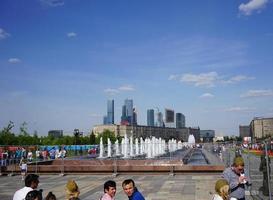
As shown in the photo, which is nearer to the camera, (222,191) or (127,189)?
(222,191)

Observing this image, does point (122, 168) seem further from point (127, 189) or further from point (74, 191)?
A: point (74, 191)

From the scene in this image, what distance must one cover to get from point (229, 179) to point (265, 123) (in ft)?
406

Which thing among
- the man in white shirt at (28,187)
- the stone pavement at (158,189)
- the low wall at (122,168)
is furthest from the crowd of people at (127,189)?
the low wall at (122,168)

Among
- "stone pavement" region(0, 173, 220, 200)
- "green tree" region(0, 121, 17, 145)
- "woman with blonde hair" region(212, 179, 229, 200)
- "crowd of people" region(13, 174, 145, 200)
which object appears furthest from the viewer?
"green tree" region(0, 121, 17, 145)

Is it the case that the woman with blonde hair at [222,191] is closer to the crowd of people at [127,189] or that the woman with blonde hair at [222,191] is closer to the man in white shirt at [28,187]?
the crowd of people at [127,189]

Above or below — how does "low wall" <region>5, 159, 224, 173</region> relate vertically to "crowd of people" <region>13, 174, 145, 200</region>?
below

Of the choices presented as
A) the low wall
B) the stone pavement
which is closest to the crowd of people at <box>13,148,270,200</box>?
the stone pavement

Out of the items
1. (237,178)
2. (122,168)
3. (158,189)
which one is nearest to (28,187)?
(237,178)

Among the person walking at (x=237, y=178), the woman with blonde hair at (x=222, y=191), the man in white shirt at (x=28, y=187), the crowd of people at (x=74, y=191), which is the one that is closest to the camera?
the crowd of people at (x=74, y=191)

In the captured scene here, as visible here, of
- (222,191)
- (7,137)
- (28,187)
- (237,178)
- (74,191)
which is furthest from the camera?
(7,137)

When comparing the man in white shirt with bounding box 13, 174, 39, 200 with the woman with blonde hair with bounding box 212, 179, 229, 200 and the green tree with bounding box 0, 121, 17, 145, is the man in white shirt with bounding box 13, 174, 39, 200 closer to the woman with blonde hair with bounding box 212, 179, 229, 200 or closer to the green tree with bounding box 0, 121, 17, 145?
the woman with blonde hair with bounding box 212, 179, 229, 200

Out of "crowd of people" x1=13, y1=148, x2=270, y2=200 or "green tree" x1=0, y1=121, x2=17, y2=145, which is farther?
"green tree" x1=0, y1=121, x2=17, y2=145

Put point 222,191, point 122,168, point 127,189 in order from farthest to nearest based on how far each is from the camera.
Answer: point 122,168, point 127,189, point 222,191

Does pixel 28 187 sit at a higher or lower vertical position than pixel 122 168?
higher
